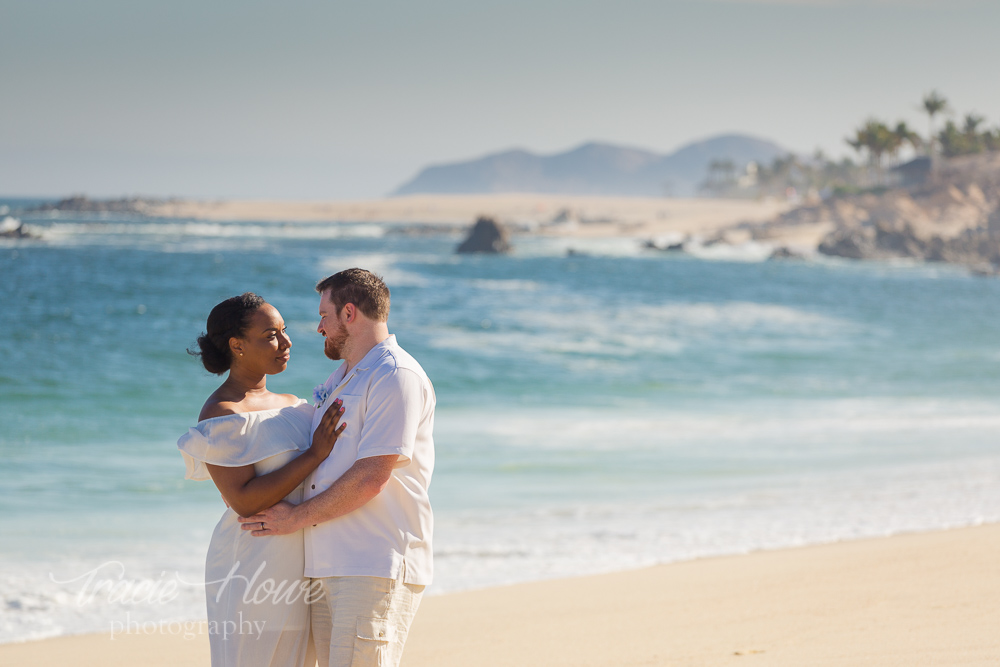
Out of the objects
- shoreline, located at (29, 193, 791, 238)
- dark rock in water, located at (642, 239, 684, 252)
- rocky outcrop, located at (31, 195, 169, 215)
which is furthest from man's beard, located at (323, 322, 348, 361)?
rocky outcrop, located at (31, 195, 169, 215)

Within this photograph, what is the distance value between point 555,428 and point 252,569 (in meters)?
9.84

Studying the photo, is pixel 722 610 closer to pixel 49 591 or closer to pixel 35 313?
pixel 49 591

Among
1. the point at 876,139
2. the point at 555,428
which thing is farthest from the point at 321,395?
the point at 876,139

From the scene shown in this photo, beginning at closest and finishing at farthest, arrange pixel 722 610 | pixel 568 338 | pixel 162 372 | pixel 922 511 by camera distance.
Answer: pixel 722 610 < pixel 922 511 < pixel 162 372 < pixel 568 338

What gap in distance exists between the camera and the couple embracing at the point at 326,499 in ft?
8.59

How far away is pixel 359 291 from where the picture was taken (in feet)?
9.03

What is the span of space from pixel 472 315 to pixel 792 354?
33.0 feet

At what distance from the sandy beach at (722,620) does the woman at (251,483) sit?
168 cm

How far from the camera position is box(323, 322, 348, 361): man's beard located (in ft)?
9.18

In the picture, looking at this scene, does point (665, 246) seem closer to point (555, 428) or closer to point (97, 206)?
point (555, 428)

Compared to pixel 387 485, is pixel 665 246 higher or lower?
higher

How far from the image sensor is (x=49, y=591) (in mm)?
5641

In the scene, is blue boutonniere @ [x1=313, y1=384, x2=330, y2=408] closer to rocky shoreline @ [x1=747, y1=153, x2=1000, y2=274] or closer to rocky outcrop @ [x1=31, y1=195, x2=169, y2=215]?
rocky shoreline @ [x1=747, y1=153, x2=1000, y2=274]

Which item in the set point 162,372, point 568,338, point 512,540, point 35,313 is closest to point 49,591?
point 512,540
